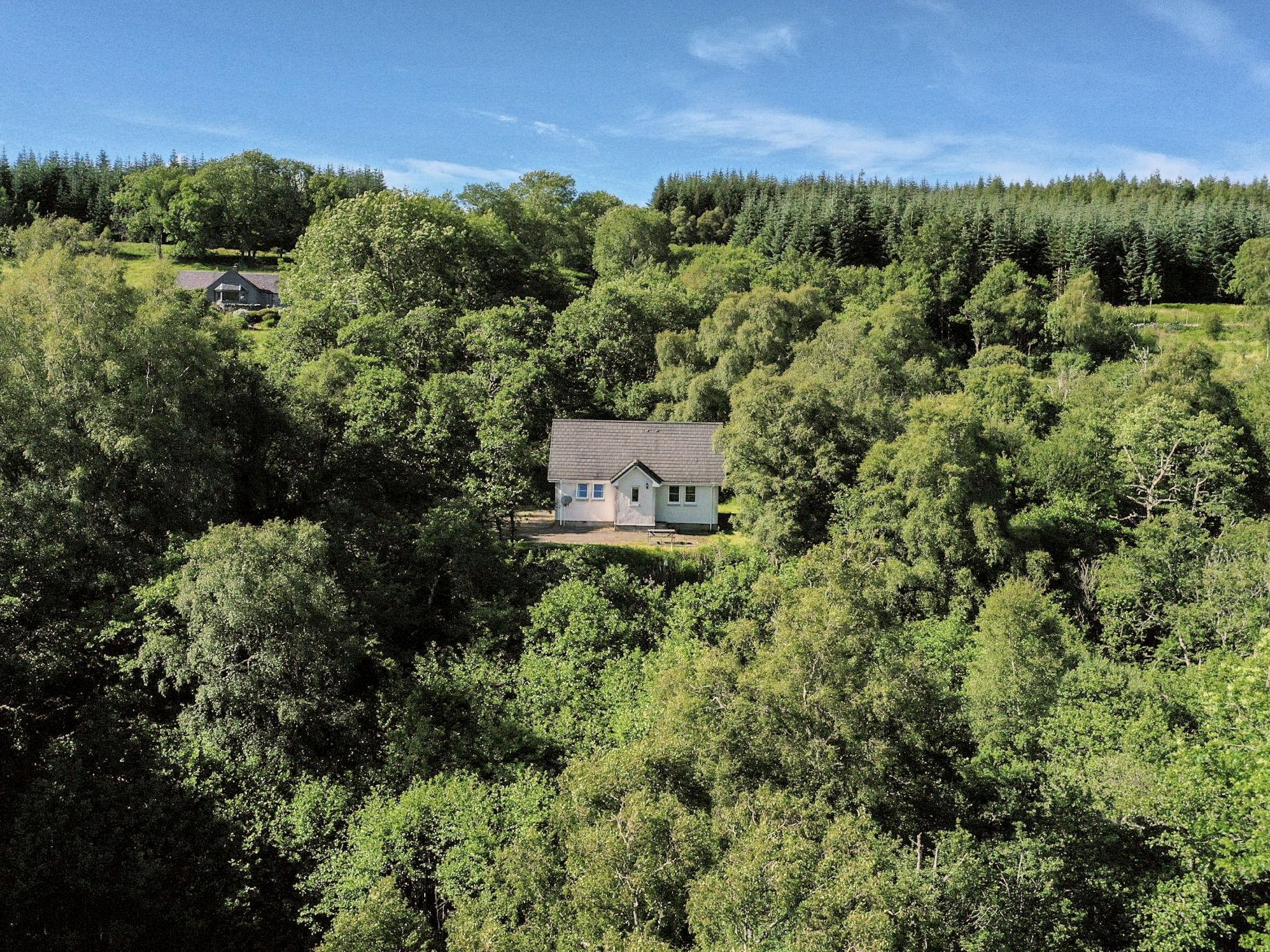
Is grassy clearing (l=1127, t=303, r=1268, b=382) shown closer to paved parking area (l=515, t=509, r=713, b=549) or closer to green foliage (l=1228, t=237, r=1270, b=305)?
green foliage (l=1228, t=237, r=1270, b=305)

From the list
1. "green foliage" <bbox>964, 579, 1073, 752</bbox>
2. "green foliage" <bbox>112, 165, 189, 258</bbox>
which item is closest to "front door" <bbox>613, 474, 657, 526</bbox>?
"green foliage" <bbox>964, 579, 1073, 752</bbox>

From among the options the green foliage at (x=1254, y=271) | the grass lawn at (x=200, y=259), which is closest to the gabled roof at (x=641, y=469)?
the green foliage at (x=1254, y=271)

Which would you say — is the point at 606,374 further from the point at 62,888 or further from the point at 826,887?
the point at 826,887

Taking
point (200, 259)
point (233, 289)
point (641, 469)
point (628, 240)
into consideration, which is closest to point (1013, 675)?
point (641, 469)

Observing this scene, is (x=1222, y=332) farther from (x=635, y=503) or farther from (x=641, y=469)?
(x=635, y=503)

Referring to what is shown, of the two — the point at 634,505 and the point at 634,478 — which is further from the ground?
the point at 634,478
